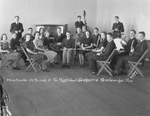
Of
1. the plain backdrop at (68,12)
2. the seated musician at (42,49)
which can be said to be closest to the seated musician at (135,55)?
the seated musician at (42,49)

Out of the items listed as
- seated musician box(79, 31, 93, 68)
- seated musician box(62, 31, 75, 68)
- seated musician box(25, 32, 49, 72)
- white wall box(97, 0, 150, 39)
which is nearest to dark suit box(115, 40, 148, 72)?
seated musician box(79, 31, 93, 68)

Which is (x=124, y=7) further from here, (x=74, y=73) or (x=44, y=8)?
(x=74, y=73)

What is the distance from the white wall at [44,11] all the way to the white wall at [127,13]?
1.49ft

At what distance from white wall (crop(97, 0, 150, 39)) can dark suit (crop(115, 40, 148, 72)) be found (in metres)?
2.57

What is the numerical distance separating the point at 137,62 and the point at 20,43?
3.61m

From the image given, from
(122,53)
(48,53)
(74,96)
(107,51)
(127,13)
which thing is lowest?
(74,96)

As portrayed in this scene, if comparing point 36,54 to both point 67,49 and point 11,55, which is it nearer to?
point 11,55

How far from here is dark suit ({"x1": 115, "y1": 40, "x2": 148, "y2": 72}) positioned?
19.7ft

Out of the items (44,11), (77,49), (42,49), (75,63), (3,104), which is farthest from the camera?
(44,11)

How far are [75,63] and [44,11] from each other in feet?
12.9

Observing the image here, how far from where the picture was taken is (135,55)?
610 cm

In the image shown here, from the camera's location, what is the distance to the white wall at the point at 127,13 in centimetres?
873

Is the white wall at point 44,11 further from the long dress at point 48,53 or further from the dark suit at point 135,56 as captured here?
the dark suit at point 135,56

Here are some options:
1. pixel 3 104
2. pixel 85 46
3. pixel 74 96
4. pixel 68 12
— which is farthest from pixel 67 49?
pixel 3 104
